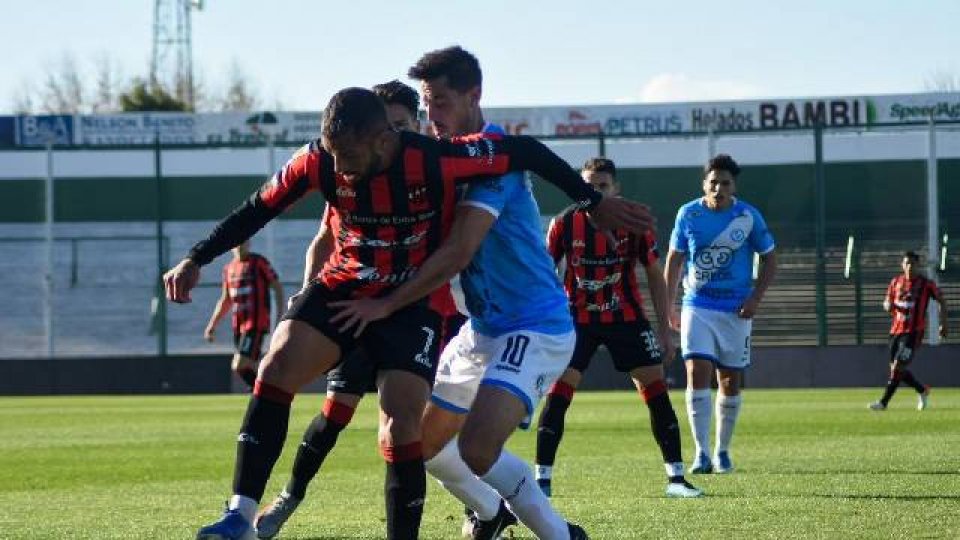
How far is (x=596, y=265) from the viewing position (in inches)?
443

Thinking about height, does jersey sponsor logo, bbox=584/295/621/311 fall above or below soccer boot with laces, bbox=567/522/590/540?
above

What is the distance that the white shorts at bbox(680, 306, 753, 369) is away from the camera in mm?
12680

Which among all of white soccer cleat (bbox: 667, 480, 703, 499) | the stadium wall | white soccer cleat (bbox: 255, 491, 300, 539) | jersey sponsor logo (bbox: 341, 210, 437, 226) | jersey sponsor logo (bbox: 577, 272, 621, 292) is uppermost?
jersey sponsor logo (bbox: 341, 210, 437, 226)

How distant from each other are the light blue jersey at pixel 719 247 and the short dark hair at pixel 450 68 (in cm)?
555

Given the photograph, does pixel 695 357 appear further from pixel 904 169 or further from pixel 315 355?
pixel 904 169

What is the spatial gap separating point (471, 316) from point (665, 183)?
26.3m

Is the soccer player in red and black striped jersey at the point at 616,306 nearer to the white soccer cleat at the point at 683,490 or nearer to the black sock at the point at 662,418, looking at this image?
the black sock at the point at 662,418

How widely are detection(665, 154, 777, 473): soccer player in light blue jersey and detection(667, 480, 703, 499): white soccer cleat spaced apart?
197 centimetres

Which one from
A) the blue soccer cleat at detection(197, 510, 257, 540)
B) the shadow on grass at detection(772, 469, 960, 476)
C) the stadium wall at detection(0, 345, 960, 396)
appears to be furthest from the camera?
the stadium wall at detection(0, 345, 960, 396)

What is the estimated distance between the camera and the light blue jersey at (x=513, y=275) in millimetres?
7129

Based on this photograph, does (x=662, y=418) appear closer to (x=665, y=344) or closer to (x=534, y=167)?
(x=665, y=344)

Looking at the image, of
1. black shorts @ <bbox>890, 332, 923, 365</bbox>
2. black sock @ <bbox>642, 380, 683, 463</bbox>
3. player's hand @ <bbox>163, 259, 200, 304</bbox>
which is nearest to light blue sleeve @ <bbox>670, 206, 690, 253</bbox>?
black sock @ <bbox>642, 380, 683, 463</bbox>

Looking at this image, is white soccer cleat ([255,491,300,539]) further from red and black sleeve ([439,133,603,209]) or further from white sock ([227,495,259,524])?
red and black sleeve ([439,133,603,209])

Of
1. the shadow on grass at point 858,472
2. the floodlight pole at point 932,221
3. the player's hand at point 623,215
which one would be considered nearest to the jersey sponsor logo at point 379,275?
the player's hand at point 623,215
